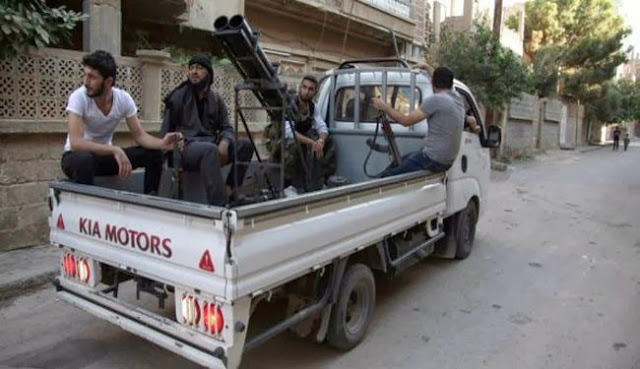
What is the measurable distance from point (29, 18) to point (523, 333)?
5245 mm

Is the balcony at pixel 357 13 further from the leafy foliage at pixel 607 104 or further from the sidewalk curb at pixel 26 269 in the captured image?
the leafy foliage at pixel 607 104

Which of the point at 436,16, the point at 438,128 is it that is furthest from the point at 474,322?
the point at 436,16

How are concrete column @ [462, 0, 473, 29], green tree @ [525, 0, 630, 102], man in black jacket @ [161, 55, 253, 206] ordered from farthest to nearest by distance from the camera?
green tree @ [525, 0, 630, 102] → concrete column @ [462, 0, 473, 29] → man in black jacket @ [161, 55, 253, 206]

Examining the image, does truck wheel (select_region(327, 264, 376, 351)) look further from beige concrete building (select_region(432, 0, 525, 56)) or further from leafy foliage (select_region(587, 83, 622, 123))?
leafy foliage (select_region(587, 83, 622, 123))

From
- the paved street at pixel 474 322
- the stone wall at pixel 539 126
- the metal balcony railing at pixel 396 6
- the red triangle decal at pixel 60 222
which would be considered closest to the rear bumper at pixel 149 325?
the red triangle decal at pixel 60 222

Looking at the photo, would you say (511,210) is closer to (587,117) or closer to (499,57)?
(499,57)

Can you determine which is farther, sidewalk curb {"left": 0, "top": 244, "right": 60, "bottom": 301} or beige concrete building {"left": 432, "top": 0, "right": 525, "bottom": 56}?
beige concrete building {"left": 432, "top": 0, "right": 525, "bottom": 56}

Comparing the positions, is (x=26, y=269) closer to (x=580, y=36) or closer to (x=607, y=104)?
(x=580, y=36)

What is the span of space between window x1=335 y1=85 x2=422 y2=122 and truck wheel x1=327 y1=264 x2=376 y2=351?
2.30 m

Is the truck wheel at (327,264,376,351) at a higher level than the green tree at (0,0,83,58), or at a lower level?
lower

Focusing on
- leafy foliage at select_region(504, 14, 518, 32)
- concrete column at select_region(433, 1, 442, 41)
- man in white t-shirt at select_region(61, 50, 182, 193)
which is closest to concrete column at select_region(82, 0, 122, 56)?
man in white t-shirt at select_region(61, 50, 182, 193)

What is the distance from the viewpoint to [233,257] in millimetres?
2580

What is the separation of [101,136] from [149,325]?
1647 mm

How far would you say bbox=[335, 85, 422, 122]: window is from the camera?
566 centimetres
